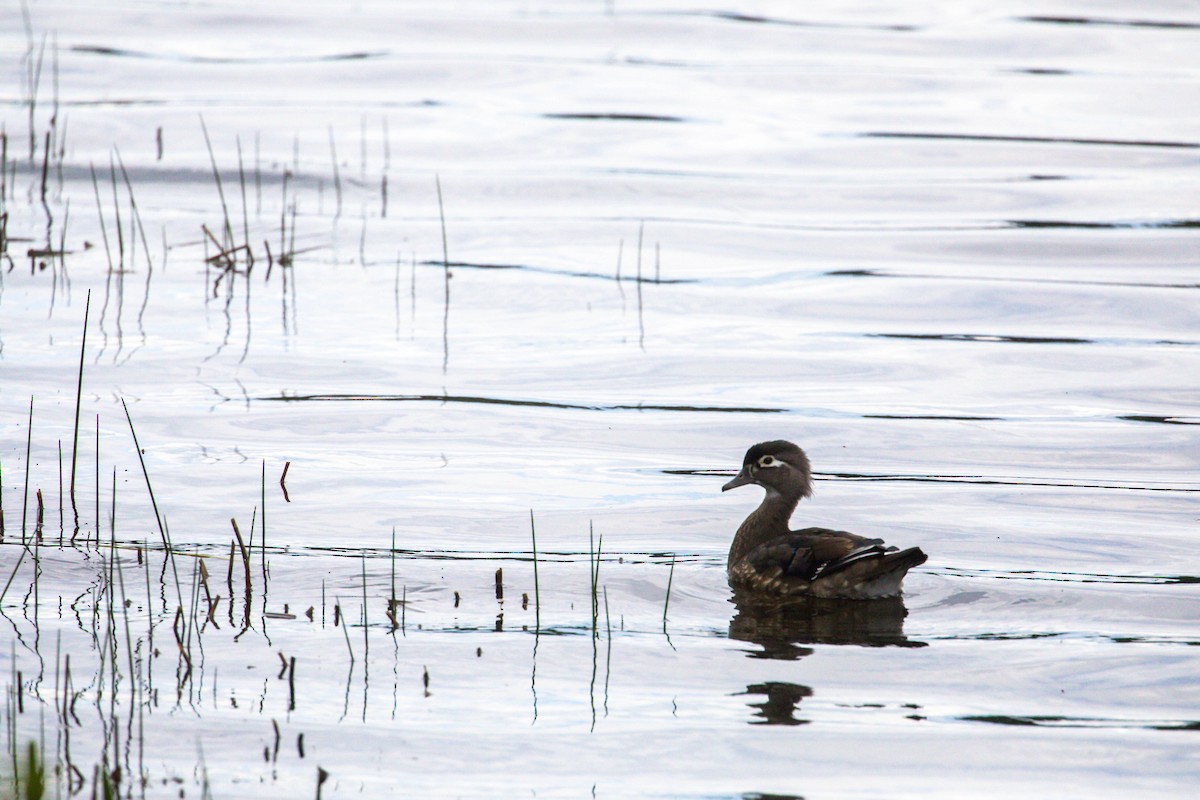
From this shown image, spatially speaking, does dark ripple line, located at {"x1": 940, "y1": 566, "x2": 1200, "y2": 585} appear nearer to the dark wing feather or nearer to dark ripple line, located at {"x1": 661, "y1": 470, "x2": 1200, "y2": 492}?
the dark wing feather

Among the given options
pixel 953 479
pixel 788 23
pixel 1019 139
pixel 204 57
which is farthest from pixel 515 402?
pixel 788 23

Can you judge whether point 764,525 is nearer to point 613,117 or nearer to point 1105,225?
point 1105,225

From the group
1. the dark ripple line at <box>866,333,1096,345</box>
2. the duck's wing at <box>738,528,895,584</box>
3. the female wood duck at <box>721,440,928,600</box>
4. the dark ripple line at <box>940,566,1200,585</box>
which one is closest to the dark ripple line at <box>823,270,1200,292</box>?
the dark ripple line at <box>866,333,1096,345</box>

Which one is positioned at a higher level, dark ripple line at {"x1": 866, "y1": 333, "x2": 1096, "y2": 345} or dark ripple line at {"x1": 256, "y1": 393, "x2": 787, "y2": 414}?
dark ripple line at {"x1": 866, "y1": 333, "x2": 1096, "y2": 345}

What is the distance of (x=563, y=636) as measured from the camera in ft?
21.7

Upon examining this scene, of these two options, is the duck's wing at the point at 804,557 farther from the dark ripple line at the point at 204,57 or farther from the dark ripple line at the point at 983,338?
the dark ripple line at the point at 204,57

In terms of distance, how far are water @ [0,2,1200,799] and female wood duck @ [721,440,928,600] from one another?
143 mm

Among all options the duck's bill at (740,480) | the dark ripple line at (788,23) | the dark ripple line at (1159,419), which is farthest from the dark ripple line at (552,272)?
the dark ripple line at (788,23)

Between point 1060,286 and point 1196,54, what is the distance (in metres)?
9.51

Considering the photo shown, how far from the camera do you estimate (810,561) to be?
7301 millimetres

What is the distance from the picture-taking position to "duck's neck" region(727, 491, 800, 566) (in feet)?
25.2

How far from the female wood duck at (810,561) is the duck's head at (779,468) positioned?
28 millimetres

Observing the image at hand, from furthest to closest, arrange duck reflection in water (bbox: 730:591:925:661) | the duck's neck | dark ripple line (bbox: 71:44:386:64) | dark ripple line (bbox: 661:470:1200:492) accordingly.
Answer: dark ripple line (bbox: 71:44:386:64), dark ripple line (bbox: 661:470:1200:492), the duck's neck, duck reflection in water (bbox: 730:591:925:661)

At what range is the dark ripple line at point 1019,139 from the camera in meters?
17.3
